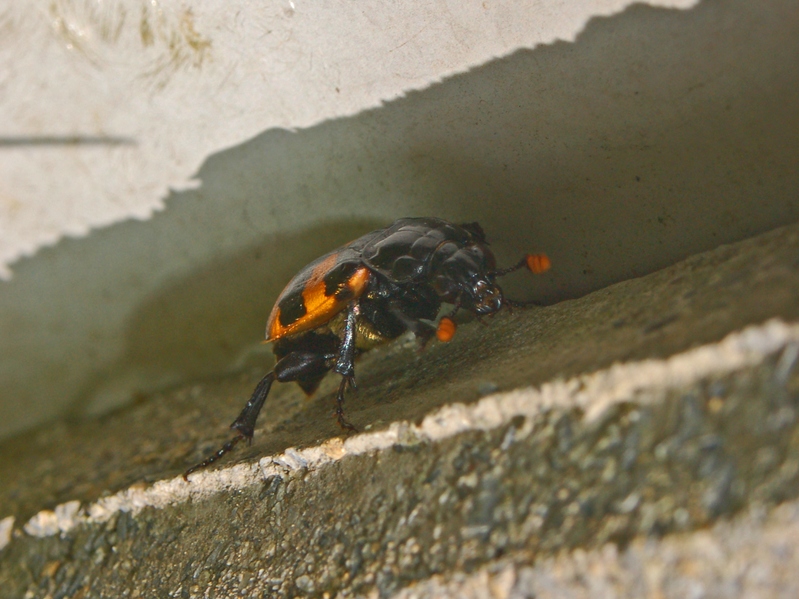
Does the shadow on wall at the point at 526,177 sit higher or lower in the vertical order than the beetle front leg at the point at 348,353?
higher

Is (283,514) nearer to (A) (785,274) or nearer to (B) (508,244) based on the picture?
(B) (508,244)

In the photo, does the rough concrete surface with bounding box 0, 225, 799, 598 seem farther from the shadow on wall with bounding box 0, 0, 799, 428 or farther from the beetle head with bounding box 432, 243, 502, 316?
the shadow on wall with bounding box 0, 0, 799, 428

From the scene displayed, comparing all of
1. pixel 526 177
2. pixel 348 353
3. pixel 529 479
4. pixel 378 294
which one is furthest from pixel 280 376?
pixel 529 479

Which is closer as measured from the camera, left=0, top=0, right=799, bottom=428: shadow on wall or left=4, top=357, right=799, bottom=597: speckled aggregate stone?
left=4, top=357, right=799, bottom=597: speckled aggregate stone

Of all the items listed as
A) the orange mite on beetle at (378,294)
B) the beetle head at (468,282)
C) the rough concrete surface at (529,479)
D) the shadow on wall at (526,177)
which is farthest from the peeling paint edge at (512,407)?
the shadow on wall at (526,177)

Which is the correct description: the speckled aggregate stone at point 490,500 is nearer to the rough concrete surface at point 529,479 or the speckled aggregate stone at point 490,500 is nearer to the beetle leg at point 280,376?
the rough concrete surface at point 529,479

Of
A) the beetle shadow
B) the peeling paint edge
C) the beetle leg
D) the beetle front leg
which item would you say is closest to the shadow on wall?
the beetle shadow
